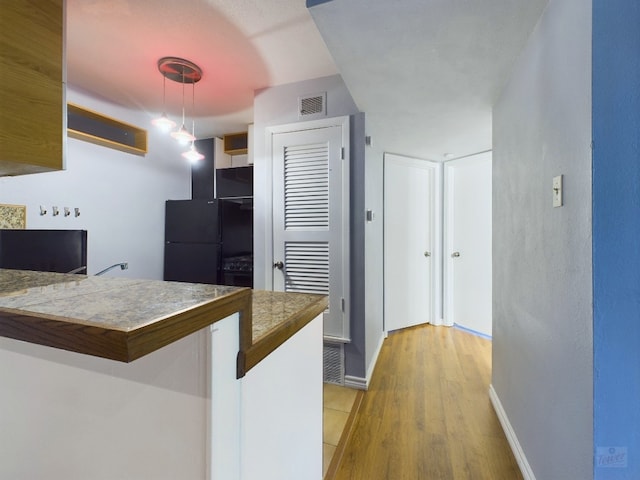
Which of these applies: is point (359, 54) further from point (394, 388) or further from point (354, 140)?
point (394, 388)

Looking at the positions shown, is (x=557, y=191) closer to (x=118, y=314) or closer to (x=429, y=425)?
(x=118, y=314)

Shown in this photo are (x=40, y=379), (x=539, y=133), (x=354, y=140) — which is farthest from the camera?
(x=354, y=140)

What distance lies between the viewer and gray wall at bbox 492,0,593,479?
1004 mm

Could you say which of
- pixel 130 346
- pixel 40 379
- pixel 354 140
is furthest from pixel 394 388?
pixel 130 346

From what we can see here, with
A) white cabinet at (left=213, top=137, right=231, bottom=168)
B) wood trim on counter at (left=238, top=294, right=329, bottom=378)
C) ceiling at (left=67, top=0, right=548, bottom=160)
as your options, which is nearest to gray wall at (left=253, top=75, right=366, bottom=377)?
ceiling at (left=67, top=0, right=548, bottom=160)

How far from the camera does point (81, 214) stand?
9.34 feet

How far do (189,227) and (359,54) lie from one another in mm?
2616

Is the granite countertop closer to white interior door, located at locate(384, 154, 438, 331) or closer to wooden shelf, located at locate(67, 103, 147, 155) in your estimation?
wooden shelf, located at locate(67, 103, 147, 155)

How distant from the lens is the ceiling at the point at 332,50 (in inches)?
54.6

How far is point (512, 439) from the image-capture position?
1.72 metres

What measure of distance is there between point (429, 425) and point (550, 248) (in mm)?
1342

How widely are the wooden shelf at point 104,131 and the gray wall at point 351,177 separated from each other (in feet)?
4.98

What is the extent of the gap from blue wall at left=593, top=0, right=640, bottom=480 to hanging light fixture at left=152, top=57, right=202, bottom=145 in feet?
7.58

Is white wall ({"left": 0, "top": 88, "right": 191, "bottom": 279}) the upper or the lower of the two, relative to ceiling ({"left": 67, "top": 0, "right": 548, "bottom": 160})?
lower
